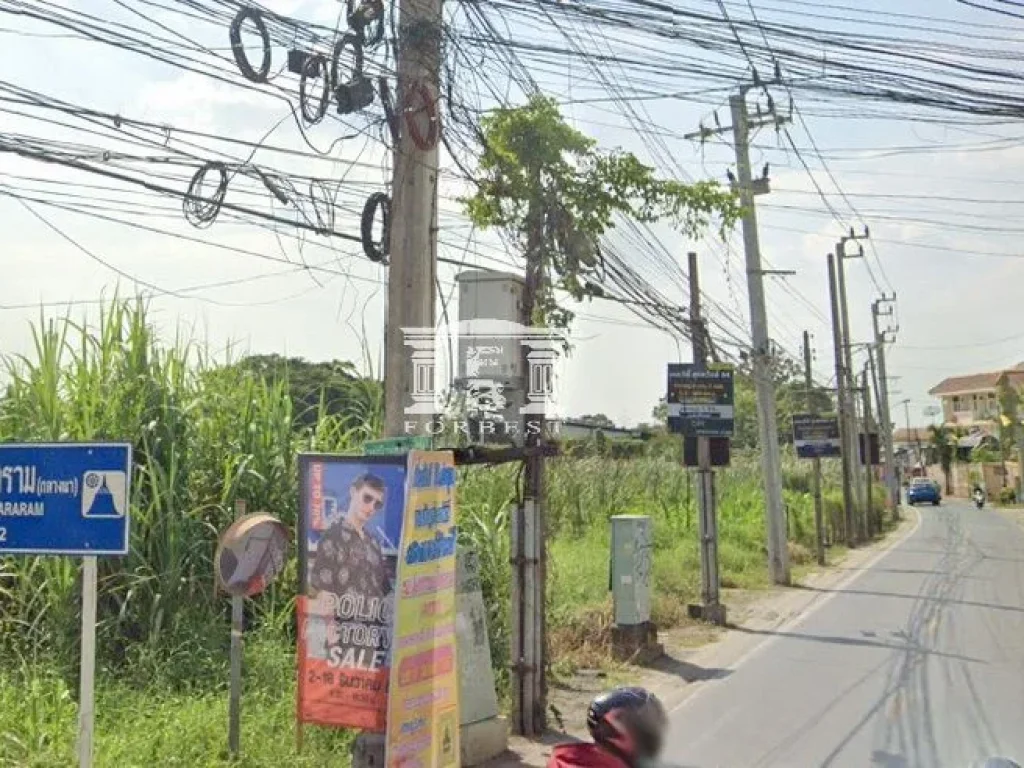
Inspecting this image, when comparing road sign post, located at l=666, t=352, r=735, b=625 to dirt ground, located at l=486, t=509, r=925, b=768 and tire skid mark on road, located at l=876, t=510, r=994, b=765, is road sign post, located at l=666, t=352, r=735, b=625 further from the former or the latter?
tire skid mark on road, located at l=876, t=510, r=994, b=765

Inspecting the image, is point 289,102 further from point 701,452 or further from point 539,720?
point 701,452

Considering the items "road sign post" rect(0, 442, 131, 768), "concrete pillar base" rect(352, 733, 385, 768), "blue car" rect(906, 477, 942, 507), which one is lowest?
"concrete pillar base" rect(352, 733, 385, 768)

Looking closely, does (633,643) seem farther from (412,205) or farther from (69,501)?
(69,501)

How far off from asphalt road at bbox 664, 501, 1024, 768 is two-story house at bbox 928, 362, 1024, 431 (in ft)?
246

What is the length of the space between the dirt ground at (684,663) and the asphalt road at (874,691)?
246 mm

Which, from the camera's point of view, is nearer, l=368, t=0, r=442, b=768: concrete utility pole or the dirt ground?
l=368, t=0, r=442, b=768: concrete utility pole

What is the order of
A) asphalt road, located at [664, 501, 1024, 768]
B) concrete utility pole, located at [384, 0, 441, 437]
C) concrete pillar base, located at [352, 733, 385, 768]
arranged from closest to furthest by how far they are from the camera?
concrete pillar base, located at [352, 733, 385, 768], concrete utility pole, located at [384, 0, 441, 437], asphalt road, located at [664, 501, 1024, 768]

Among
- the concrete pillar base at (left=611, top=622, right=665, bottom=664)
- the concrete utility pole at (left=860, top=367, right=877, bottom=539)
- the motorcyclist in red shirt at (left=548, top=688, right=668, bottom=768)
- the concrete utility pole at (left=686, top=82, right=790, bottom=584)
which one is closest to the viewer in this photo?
the motorcyclist in red shirt at (left=548, top=688, right=668, bottom=768)

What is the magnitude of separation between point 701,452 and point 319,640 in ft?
28.6

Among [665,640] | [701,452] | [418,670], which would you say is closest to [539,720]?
[418,670]

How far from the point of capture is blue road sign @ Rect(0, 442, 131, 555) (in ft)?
14.1

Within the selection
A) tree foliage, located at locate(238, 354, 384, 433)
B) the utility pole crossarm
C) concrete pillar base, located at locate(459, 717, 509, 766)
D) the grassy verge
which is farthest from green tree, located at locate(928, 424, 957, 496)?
the grassy verge

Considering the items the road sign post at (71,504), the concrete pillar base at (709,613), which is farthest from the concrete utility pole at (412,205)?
the concrete pillar base at (709,613)

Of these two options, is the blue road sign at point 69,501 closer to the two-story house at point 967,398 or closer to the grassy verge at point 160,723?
the grassy verge at point 160,723
